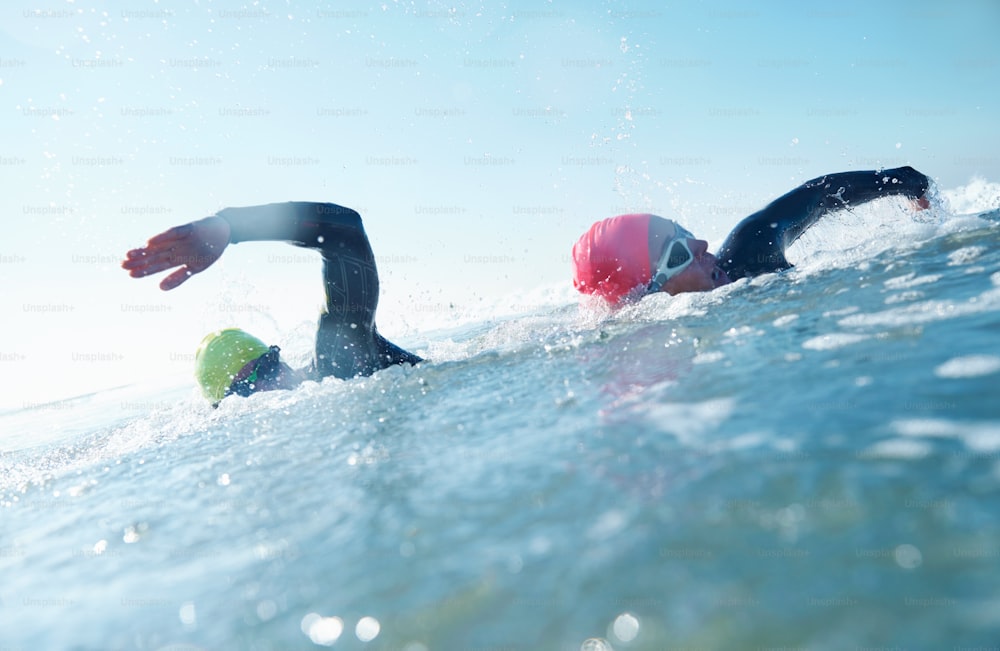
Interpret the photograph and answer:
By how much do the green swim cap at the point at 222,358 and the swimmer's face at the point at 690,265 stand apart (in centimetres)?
407

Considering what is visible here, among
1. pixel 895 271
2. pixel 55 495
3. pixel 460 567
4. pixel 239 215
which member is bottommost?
pixel 55 495

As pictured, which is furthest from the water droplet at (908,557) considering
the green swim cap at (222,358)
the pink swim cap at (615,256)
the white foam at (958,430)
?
the green swim cap at (222,358)

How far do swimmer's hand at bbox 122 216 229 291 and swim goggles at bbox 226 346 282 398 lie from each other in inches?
92.8

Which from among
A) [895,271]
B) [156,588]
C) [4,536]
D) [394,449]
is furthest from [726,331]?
[4,536]

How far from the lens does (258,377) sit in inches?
232

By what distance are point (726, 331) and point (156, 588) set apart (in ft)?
10.2

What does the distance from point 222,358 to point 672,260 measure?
4.56m

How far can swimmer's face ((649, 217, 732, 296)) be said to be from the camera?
554 cm

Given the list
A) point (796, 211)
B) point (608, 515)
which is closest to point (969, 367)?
point (608, 515)

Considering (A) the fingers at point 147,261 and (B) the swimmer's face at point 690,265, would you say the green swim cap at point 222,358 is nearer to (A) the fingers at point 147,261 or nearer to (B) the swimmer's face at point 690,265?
(A) the fingers at point 147,261

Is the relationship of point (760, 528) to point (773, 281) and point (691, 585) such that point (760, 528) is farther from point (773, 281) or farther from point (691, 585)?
point (773, 281)

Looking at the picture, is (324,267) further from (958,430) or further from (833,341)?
(958,430)

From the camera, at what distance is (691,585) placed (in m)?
→ 1.17

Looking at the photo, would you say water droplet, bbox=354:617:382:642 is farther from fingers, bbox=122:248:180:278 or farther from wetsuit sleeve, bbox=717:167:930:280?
wetsuit sleeve, bbox=717:167:930:280
